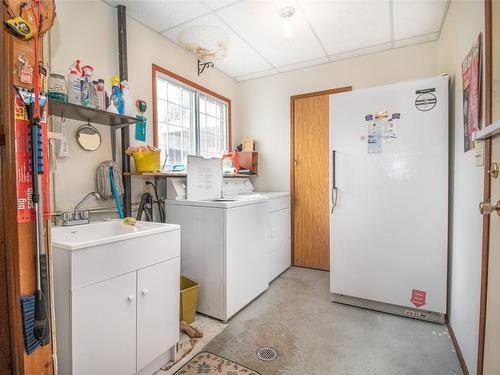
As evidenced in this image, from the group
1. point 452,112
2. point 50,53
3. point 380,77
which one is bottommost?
point 452,112

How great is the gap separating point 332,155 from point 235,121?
1807 mm

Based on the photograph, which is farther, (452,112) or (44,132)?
(452,112)

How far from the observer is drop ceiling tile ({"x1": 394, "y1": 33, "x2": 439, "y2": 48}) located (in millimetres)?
2662

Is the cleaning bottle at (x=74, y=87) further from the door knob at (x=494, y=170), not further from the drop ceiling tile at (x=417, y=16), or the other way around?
the drop ceiling tile at (x=417, y=16)

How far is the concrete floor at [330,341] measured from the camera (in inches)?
64.7

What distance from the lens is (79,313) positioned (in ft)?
3.92

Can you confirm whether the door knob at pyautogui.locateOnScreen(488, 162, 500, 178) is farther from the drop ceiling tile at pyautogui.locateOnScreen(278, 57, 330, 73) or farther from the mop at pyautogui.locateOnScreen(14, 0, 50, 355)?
the drop ceiling tile at pyautogui.locateOnScreen(278, 57, 330, 73)

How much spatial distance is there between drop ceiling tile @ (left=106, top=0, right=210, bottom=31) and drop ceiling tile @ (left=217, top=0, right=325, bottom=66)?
220mm

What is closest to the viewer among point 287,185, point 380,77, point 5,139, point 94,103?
point 5,139

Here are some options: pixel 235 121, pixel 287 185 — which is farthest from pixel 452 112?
pixel 235 121

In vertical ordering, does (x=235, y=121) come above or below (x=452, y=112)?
above

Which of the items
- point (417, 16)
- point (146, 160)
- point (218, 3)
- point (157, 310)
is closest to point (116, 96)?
point (146, 160)

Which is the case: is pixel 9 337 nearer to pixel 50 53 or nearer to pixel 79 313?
pixel 79 313

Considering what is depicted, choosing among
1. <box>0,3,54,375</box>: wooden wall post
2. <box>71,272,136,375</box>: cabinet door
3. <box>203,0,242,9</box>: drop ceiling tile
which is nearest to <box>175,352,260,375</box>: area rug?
<box>71,272,136,375</box>: cabinet door
